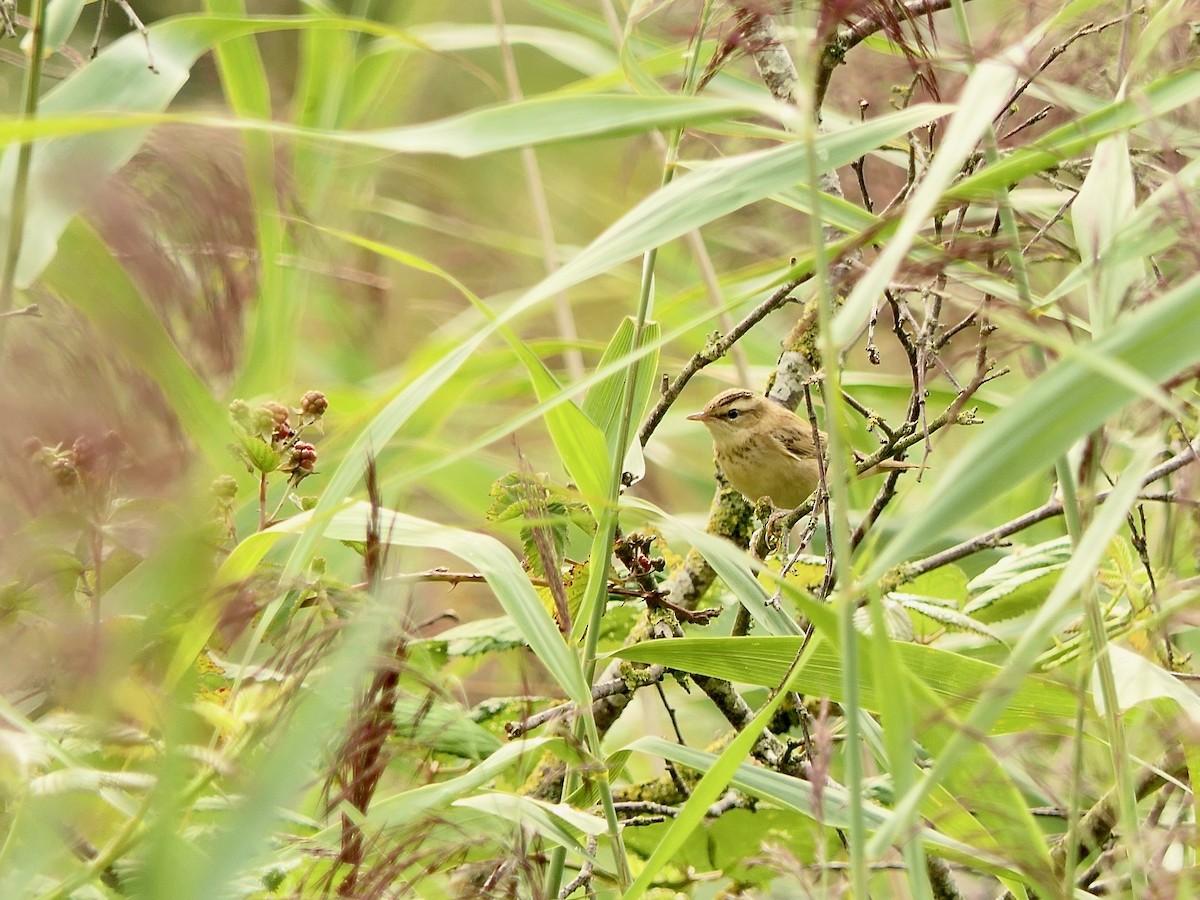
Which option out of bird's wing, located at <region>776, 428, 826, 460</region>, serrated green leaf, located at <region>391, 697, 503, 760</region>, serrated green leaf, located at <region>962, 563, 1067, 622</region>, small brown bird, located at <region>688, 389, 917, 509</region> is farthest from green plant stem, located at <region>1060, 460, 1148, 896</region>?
bird's wing, located at <region>776, 428, 826, 460</region>

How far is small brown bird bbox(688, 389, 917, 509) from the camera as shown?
8.47ft

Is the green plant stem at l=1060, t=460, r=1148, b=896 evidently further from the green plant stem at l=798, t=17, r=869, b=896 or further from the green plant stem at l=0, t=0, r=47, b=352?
the green plant stem at l=0, t=0, r=47, b=352

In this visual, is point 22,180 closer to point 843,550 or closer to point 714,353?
point 843,550

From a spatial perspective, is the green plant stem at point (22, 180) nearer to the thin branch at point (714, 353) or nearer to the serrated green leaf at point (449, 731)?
the serrated green leaf at point (449, 731)

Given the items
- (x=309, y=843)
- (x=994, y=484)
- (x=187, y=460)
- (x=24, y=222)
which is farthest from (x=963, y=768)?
(x=24, y=222)

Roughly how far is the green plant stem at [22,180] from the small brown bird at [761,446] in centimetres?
145

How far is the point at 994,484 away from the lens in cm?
90

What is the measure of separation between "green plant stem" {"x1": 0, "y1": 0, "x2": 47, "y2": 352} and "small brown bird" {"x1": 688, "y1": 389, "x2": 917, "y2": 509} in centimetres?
145

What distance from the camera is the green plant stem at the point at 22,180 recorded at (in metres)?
1.11

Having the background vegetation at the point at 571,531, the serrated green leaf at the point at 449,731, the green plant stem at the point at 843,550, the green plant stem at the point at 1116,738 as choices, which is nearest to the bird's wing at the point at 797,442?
the background vegetation at the point at 571,531

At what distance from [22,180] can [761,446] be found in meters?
1.98

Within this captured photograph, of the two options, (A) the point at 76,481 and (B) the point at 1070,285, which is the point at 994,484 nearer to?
(B) the point at 1070,285

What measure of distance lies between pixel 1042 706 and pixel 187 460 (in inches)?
37.1

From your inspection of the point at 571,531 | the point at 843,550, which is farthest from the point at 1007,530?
the point at 843,550
